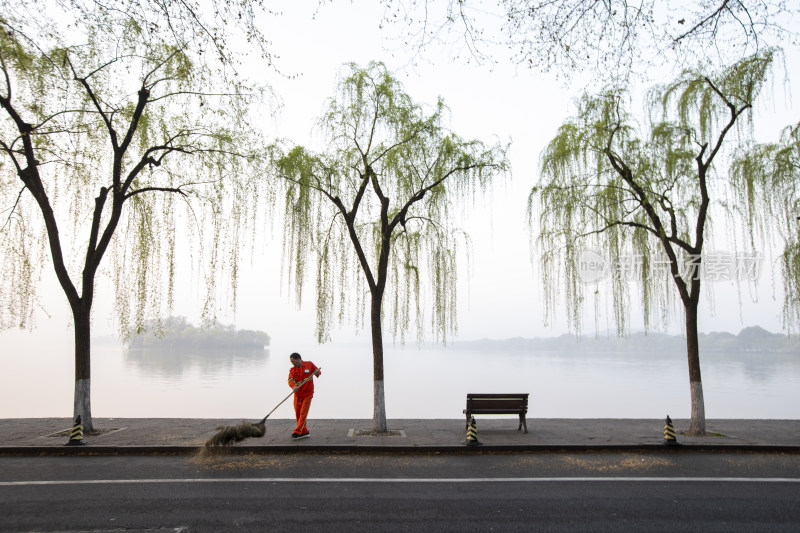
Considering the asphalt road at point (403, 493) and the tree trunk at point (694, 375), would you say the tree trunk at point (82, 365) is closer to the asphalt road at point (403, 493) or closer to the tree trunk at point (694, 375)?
the asphalt road at point (403, 493)

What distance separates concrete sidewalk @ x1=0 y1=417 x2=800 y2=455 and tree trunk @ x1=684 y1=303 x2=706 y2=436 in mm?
287

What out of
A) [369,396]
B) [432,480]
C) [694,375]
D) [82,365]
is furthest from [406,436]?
[369,396]

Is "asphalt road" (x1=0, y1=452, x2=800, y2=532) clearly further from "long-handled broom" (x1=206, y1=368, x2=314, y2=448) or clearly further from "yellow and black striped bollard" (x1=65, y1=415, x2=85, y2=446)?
"yellow and black striped bollard" (x1=65, y1=415, x2=85, y2=446)

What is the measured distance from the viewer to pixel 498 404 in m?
10.8

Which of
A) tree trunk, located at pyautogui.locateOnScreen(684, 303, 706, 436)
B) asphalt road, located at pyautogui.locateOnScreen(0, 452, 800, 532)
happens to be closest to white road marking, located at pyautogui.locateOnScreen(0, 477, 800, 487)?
asphalt road, located at pyautogui.locateOnScreen(0, 452, 800, 532)

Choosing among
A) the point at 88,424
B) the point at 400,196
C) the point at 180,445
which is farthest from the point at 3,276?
the point at 400,196

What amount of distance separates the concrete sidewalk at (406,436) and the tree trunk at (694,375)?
0.29 metres

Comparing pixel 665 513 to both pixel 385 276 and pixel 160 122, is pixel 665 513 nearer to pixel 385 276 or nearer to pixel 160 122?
pixel 385 276

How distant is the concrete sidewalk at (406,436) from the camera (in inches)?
358

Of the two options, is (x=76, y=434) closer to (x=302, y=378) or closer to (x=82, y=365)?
(x=82, y=365)

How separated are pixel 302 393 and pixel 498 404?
4.14 metres

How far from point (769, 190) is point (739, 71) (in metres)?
2.81

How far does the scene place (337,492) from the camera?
654cm

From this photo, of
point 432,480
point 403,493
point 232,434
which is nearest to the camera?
point 403,493
